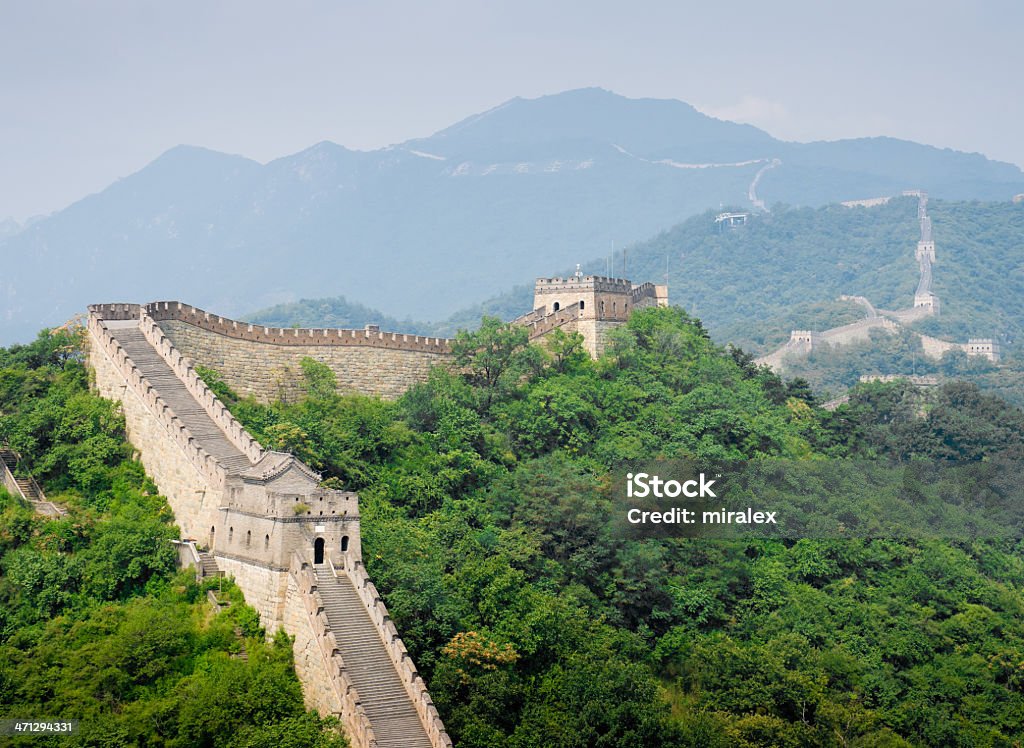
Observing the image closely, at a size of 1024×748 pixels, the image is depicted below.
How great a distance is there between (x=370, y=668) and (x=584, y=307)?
104 ft

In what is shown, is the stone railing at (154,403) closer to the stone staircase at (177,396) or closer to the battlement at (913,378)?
the stone staircase at (177,396)

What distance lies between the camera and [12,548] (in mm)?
43219

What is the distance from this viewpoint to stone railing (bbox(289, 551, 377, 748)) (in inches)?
1414

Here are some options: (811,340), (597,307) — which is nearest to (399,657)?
(597,307)

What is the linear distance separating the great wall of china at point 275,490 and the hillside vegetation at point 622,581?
1580mm

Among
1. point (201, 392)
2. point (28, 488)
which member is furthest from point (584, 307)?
point (28, 488)

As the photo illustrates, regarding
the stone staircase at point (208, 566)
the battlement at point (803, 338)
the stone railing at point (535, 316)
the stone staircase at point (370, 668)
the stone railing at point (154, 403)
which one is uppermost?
the battlement at point (803, 338)

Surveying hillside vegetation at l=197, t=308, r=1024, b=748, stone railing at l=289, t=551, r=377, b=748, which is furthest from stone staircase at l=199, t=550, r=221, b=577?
hillside vegetation at l=197, t=308, r=1024, b=748

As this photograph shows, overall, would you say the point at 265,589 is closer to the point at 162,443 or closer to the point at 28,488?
Answer: the point at 162,443

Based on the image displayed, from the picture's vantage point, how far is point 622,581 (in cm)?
4994

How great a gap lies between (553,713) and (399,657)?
477 cm

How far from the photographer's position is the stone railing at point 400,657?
3647 cm

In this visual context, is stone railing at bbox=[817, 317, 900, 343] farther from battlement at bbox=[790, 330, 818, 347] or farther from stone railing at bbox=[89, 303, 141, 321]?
stone railing at bbox=[89, 303, 141, 321]

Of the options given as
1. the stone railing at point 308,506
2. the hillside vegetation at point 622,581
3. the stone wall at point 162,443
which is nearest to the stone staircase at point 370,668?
the stone railing at point 308,506
